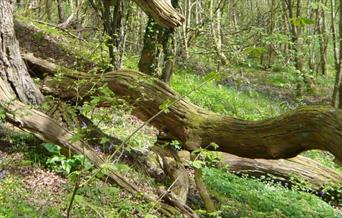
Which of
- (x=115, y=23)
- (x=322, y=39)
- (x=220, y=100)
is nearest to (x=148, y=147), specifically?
(x=115, y=23)

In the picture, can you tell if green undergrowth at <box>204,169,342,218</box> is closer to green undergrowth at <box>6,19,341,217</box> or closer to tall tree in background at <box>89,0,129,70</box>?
green undergrowth at <box>6,19,341,217</box>

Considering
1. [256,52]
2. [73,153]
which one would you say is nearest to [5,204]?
[73,153]

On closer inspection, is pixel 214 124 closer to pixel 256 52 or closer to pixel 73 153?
pixel 73 153

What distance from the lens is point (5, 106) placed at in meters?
6.03

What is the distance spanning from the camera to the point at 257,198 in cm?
754

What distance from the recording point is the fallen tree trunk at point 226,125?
236 inches

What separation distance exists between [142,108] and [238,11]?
37435mm

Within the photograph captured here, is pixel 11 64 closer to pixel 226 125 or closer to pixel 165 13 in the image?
pixel 165 13

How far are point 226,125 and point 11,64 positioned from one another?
327cm

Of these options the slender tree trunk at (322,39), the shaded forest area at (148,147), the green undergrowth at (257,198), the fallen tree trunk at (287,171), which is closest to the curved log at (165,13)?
the shaded forest area at (148,147)

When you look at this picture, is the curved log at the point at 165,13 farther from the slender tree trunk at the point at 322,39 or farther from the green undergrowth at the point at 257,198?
the slender tree trunk at the point at 322,39

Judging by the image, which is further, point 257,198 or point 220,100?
point 220,100

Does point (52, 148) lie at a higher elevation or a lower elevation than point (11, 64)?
lower

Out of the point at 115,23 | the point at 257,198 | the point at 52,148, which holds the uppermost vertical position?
the point at 115,23
